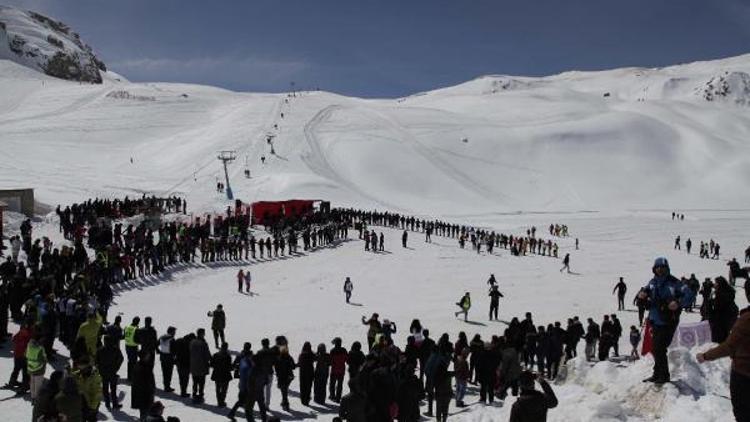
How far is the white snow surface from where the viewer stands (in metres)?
17.7

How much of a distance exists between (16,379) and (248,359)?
377 centimetres

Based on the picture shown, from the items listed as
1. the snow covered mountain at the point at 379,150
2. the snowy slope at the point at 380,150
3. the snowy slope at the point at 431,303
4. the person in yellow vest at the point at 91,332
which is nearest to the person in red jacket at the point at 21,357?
the snowy slope at the point at 431,303

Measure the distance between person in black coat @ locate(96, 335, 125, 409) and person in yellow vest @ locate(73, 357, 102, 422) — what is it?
1.33m

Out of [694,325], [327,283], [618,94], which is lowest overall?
[327,283]

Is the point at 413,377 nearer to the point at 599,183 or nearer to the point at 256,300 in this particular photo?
the point at 256,300

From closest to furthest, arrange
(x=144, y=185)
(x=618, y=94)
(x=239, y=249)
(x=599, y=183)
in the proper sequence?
(x=239, y=249)
(x=144, y=185)
(x=599, y=183)
(x=618, y=94)

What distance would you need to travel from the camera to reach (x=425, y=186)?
67.0 m

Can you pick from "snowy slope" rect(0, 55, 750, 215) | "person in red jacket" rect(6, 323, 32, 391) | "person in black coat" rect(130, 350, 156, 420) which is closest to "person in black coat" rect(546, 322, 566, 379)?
"person in black coat" rect(130, 350, 156, 420)

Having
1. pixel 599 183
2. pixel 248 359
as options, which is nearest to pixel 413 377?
pixel 248 359

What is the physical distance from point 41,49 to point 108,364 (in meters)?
163

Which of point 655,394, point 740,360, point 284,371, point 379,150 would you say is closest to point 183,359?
point 284,371

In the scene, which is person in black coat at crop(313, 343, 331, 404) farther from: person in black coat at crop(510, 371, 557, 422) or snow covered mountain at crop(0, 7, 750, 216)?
snow covered mountain at crop(0, 7, 750, 216)

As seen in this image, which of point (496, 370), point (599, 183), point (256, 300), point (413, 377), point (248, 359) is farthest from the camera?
point (599, 183)

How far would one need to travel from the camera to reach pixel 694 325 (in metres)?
10.6
